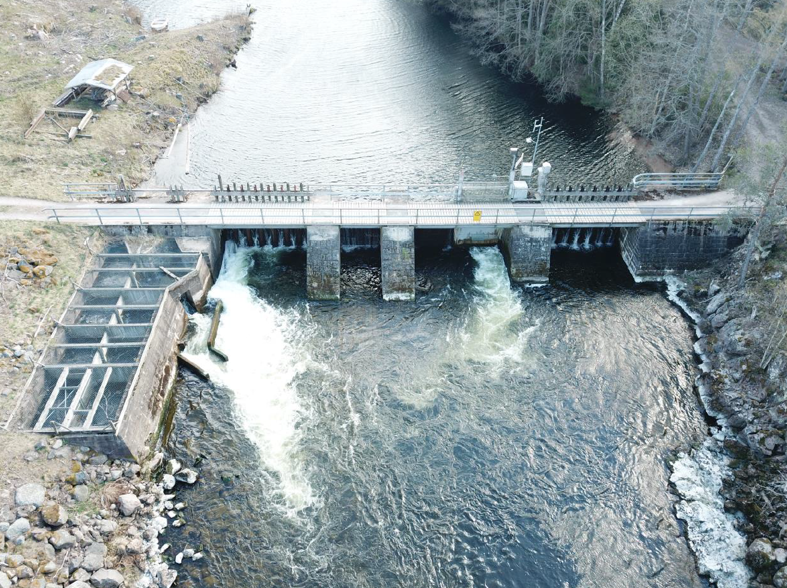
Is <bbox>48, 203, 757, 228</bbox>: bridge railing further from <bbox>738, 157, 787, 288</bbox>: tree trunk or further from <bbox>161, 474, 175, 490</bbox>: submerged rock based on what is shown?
Answer: <bbox>161, 474, 175, 490</bbox>: submerged rock

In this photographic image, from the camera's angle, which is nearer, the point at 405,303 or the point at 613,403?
the point at 613,403

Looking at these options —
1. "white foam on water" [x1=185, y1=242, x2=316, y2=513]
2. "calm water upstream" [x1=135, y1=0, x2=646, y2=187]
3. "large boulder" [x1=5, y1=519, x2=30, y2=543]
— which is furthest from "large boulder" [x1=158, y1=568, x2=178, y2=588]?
"calm water upstream" [x1=135, y1=0, x2=646, y2=187]

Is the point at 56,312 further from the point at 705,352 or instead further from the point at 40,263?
the point at 705,352

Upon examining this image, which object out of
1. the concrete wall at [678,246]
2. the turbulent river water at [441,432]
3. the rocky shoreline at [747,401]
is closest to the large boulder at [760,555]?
the rocky shoreline at [747,401]

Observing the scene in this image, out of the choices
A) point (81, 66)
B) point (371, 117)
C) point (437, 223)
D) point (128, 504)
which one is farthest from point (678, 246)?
point (81, 66)

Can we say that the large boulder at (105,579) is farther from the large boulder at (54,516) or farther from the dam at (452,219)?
the dam at (452,219)

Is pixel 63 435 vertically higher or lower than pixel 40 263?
lower

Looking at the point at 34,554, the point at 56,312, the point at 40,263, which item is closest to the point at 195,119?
the point at 40,263
